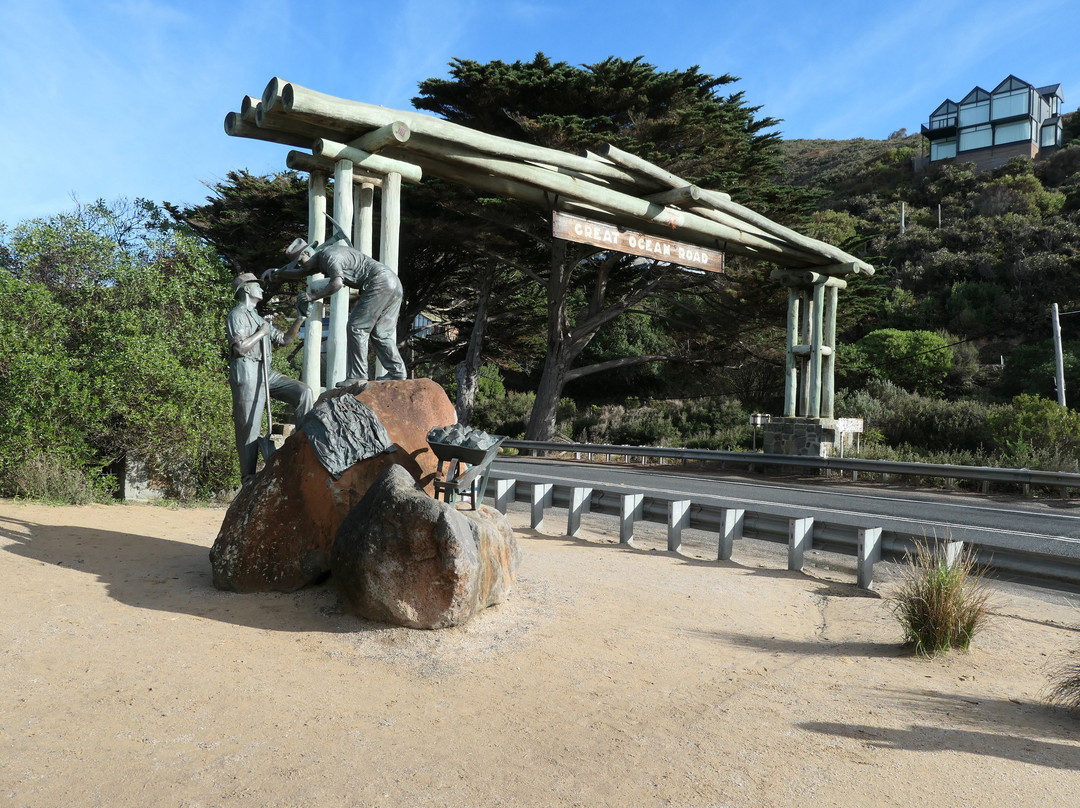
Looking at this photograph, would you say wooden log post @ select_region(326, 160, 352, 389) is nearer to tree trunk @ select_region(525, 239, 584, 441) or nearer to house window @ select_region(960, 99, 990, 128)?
tree trunk @ select_region(525, 239, 584, 441)

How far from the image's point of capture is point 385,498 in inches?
192

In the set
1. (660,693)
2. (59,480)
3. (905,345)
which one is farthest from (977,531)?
(905,345)

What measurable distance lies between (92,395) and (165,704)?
288 inches

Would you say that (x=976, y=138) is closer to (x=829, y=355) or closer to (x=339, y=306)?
(x=829, y=355)

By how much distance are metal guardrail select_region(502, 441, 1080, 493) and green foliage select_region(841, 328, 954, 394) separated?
1121 centimetres

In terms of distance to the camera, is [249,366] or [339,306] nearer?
[249,366]

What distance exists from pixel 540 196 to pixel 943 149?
187 ft

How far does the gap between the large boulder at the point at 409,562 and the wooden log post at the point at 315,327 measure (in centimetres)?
361

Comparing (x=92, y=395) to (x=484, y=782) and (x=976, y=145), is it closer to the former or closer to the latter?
(x=484, y=782)

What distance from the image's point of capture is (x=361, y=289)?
21.6ft

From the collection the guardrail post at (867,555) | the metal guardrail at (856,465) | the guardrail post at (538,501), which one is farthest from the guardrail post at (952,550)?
the metal guardrail at (856,465)

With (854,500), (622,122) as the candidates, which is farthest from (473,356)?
(854,500)

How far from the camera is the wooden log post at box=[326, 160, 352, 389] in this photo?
371 inches

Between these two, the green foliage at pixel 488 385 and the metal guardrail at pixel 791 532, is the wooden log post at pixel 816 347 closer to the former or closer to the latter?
the metal guardrail at pixel 791 532
